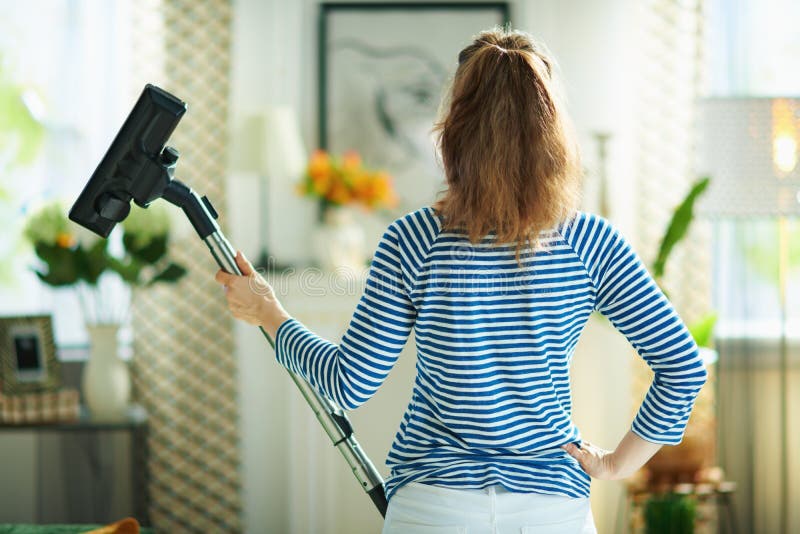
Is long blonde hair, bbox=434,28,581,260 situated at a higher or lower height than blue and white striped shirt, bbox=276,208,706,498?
higher

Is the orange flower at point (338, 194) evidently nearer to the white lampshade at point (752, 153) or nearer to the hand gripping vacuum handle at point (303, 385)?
the white lampshade at point (752, 153)

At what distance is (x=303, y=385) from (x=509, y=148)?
0.55 meters

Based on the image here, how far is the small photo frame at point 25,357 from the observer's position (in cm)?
287

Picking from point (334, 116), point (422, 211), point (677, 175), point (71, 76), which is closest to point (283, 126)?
point (334, 116)

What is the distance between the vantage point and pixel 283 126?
2854 millimetres

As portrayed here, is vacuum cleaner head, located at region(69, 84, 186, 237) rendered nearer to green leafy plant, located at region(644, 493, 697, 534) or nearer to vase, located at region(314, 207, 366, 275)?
vase, located at region(314, 207, 366, 275)

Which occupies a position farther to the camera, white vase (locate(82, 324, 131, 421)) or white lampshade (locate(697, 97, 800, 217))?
white vase (locate(82, 324, 131, 421))

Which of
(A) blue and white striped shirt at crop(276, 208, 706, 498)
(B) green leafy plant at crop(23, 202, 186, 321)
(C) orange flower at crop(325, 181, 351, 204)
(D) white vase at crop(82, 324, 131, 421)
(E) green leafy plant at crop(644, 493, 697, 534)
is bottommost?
(E) green leafy plant at crop(644, 493, 697, 534)

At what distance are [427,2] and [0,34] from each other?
64.3 inches

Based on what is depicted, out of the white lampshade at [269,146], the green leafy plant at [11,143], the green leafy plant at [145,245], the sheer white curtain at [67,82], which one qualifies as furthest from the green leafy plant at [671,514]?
the green leafy plant at [11,143]

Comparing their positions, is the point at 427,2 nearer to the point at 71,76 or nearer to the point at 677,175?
the point at 677,175

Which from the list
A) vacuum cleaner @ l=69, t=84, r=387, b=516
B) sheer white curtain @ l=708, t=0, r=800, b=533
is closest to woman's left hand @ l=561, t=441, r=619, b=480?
vacuum cleaner @ l=69, t=84, r=387, b=516

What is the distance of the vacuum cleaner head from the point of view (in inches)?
44.9

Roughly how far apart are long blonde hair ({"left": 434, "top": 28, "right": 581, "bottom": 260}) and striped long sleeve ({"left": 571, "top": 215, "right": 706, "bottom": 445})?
0.06 meters
